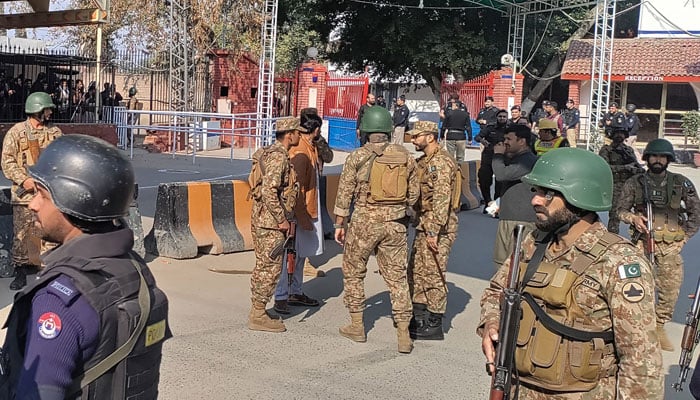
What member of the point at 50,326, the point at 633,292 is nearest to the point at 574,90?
the point at 633,292

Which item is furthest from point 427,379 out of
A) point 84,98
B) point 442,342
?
point 84,98

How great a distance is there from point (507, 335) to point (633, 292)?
49 centimetres

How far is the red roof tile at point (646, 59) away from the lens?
30.2 m

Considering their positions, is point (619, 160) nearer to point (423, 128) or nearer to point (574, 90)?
point (423, 128)

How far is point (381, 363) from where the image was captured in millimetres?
5793

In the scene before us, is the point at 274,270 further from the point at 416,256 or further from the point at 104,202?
the point at 104,202

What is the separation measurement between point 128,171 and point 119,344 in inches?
20.1

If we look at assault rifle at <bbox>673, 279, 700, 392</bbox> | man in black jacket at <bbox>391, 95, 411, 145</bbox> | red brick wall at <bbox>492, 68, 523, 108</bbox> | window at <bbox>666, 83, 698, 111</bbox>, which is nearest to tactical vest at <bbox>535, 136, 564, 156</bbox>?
assault rifle at <bbox>673, 279, 700, 392</bbox>

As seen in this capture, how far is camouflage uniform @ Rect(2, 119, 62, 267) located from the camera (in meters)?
6.73

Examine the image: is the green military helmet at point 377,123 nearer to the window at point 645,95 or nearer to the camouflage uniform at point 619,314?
Result: the camouflage uniform at point 619,314

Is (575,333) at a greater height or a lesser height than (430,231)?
greater

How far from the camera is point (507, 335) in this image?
107 inches

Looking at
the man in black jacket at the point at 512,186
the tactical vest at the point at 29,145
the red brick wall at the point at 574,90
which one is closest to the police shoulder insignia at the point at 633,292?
the man in black jacket at the point at 512,186

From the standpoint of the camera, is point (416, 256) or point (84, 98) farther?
point (84, 98)
